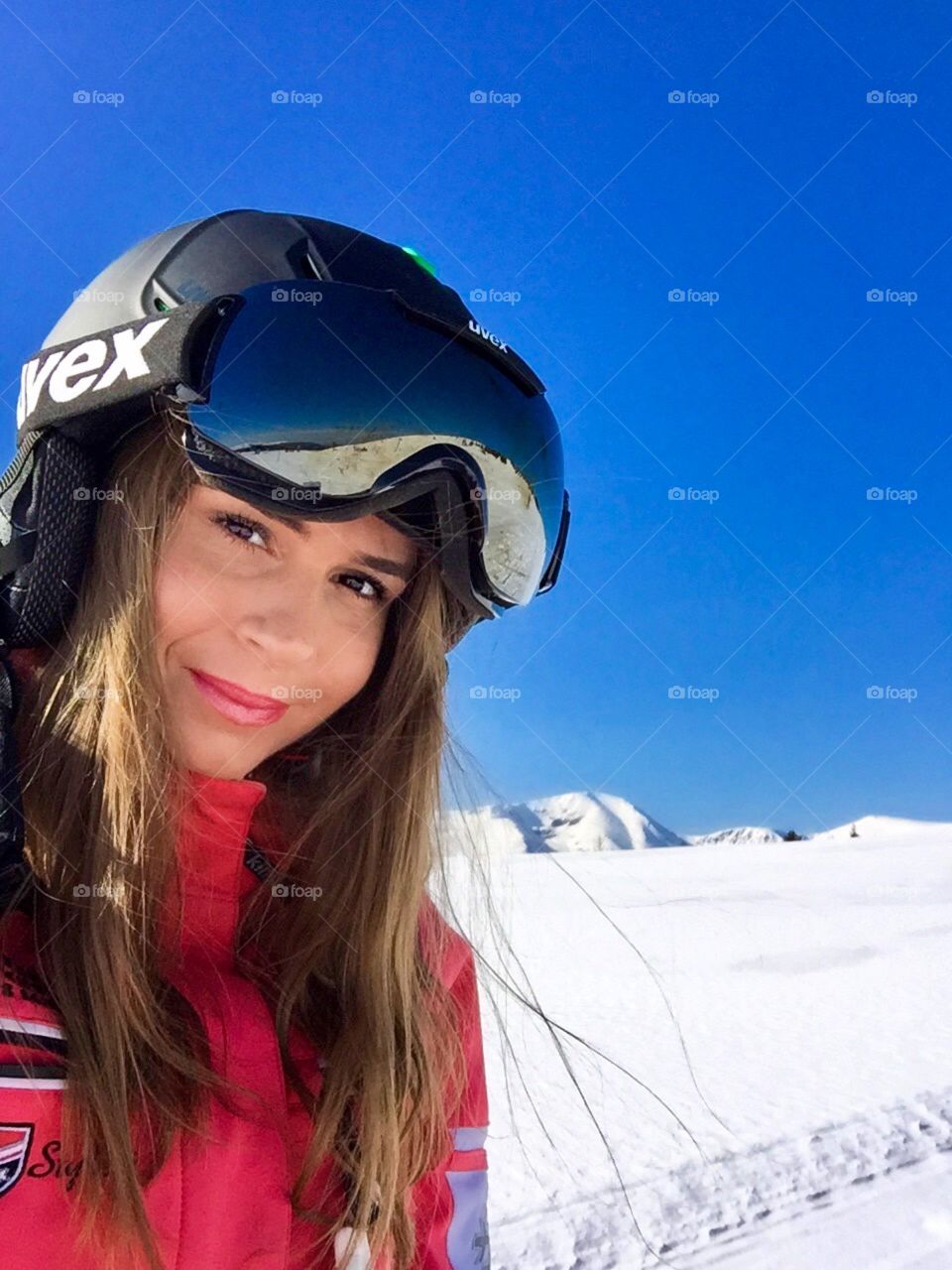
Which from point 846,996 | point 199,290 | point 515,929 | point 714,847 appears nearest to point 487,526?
point 199,290

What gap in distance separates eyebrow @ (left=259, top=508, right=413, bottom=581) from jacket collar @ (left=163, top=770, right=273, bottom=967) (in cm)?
40

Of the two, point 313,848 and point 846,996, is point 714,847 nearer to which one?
point 846,996

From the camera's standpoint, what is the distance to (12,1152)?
1.04 m

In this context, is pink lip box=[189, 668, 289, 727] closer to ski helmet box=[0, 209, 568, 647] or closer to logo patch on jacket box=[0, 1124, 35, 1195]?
ski helmet box=[0, 209, 568, 647]

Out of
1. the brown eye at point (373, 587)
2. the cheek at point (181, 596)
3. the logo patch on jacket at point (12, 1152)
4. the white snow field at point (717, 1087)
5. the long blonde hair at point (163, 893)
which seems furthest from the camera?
the white snow field at point (717, 1087)

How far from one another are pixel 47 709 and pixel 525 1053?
4.56m

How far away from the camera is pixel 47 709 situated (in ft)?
4.17

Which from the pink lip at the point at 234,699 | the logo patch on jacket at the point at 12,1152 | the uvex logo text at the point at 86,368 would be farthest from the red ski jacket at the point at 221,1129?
the uvex logo text at the point at 86,368

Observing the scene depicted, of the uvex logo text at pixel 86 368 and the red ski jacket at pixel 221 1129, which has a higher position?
the uvex logo text at pixel 86 368

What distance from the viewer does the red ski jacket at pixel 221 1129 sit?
3.48 ft

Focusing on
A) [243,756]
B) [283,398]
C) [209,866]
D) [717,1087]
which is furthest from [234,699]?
[717,1087]

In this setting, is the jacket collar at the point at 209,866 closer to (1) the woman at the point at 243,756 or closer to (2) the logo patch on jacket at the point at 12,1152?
(1) the woman at the point at 243,756

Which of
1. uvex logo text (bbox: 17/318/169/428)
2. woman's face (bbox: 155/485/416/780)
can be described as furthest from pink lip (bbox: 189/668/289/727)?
uvex logo text (bbox: 17/318/169/428)

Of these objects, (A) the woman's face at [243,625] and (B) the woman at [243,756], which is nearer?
(B) the woman at [243,756]
